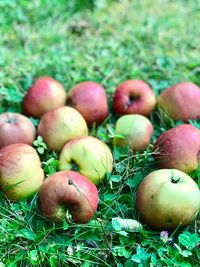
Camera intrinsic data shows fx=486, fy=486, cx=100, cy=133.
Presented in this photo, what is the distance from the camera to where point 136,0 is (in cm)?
459

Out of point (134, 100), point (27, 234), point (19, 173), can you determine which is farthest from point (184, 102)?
point (27, 234)

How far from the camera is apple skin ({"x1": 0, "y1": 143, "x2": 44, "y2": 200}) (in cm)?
248

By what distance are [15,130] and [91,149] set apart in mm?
472

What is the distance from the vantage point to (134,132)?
9.29 ft

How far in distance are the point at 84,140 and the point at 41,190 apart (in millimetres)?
411

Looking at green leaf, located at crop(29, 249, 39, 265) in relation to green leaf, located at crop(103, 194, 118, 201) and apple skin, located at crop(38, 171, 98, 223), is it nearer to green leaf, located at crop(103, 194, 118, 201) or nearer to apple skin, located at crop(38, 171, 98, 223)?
apple skin, located at crop(38, 171, 98, 223)

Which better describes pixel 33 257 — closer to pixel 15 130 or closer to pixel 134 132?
pixel 15 130

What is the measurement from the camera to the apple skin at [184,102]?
3.05m

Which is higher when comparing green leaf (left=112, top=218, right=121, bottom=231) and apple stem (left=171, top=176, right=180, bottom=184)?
apple stem (left=171, top=176, right=180, bottom=184)

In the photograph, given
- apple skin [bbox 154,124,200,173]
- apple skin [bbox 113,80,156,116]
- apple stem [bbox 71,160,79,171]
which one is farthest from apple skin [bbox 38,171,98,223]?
apple skin [bbox 113,80,156,116]

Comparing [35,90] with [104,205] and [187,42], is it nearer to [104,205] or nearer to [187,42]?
[104,205]

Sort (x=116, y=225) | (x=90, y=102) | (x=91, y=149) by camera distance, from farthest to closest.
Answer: (x=90, y=102) < (x=91, y=149) < (x=116, y=225)

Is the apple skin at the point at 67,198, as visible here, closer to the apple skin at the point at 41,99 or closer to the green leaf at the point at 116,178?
the green leaf at the point at 116,178

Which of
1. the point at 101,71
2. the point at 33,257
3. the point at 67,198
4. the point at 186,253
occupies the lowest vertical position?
the point at 33,257
